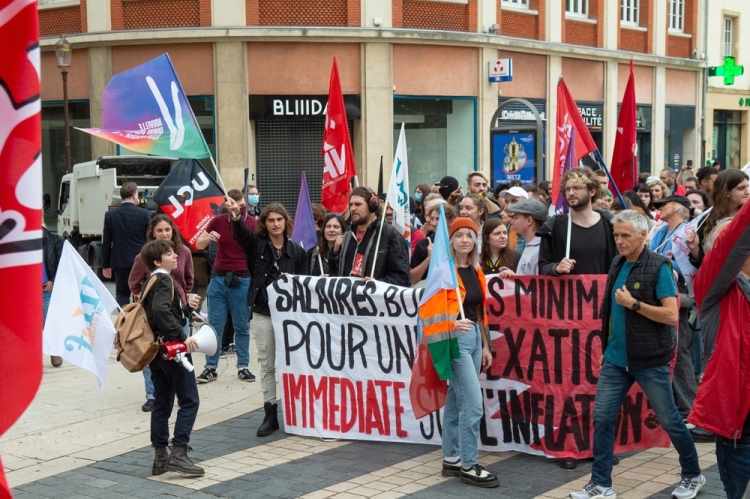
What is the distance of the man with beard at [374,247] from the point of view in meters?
7.37

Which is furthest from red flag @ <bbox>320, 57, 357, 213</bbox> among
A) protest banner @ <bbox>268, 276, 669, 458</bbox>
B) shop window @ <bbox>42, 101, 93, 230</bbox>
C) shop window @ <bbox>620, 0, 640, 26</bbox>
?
shop window @ <bbox>620, 0, 640, 26</bbox>

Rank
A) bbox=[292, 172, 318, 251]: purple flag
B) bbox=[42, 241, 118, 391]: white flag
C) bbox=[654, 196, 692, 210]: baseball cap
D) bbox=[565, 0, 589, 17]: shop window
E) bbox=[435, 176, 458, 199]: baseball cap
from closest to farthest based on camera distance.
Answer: bbox=[42, 241, 118, 391]: white flag → bbox=[654, 196, 692, 210]: baseball cap → bbox=[292, 172, 318, 251]: purple flag → bbox=[435, 176, 458, 199]: baseball cap → bbox=[565, 0, 589, 17]: shop window

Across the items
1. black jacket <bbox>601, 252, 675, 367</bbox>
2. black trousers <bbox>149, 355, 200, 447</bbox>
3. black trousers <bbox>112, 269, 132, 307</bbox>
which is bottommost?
black trousers <bbox>149, 355, 200, 447</bbox>

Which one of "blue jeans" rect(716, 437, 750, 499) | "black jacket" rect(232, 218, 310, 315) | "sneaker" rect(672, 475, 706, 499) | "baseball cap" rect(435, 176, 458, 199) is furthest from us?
"baseball cap" rect(435, 176, 458, 199)

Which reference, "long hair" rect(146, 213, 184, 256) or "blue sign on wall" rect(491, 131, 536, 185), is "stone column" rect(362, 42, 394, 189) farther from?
"long hair" rect(146, 213, 184, 256)

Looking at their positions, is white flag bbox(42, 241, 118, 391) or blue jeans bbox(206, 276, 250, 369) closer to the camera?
white flag bbox(42, 241, 118, 391)

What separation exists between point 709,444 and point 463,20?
A: 19.0 meters

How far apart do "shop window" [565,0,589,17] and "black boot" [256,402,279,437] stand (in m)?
23.0

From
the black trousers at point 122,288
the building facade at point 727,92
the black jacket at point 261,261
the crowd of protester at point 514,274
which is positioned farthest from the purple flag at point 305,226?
the building facade at point 727,92

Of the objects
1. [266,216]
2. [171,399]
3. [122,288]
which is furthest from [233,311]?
[171,399]

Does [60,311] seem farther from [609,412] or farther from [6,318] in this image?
[6,318]

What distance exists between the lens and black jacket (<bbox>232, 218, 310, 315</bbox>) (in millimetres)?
7754

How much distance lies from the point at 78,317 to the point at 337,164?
354cm

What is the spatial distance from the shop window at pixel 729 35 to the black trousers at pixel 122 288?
3141 cm
